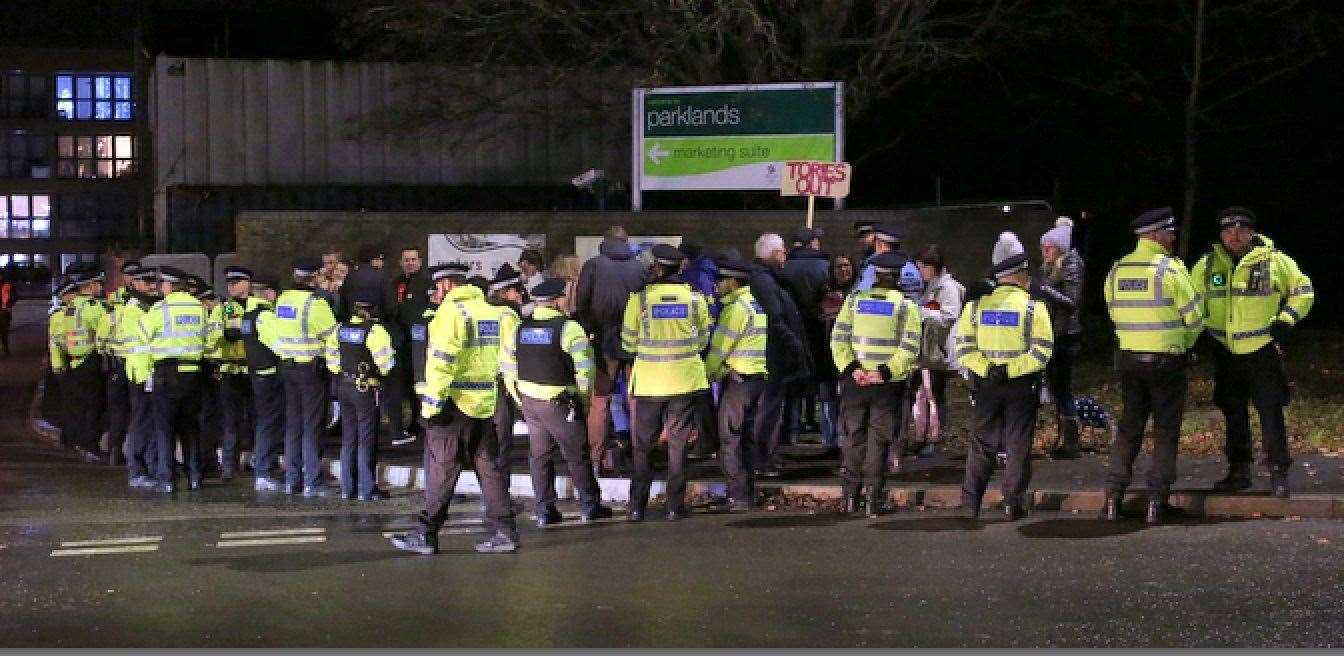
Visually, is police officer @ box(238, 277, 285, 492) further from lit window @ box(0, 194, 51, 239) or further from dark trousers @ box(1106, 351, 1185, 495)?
lit window @ box(0, 194, 51, 239)

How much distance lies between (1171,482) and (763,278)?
11.5 feet

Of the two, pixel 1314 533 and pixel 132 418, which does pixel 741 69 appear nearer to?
pixel 132 418

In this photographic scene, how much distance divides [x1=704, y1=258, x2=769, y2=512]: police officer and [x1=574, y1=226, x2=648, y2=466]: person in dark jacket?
153 cm

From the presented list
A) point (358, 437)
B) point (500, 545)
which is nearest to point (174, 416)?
point (358, 437)

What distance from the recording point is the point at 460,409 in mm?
10867

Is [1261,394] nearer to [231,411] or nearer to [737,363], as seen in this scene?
[737,363]

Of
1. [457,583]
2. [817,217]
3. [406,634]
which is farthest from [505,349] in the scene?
[817,217]

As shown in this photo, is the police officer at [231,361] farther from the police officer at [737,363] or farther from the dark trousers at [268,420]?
the police officer at [737,363]

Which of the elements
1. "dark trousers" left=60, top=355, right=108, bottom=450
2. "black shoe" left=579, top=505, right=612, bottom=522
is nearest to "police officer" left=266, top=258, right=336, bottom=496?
"black shoe" left=579, top=505, right=612, bottom=522

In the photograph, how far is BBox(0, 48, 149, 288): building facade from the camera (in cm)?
8569

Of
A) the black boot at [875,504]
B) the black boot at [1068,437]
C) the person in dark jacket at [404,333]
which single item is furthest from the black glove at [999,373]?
the person in dark jacket at [404,333]

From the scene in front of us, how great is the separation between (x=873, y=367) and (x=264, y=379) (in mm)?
5604

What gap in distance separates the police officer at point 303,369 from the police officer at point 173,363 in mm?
796

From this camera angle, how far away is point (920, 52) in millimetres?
23359
